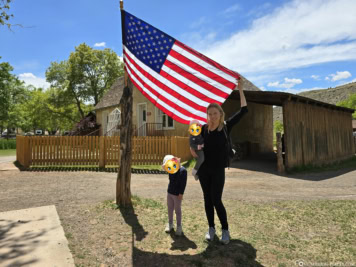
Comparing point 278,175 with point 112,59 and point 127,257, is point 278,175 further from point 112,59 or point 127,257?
point 112,59

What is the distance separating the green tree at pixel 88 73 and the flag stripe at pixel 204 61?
94.3ft

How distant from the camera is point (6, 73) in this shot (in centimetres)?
2928

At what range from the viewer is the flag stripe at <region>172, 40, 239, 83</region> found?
3944 millimetres

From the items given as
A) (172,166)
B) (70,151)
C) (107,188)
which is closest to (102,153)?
(70,151)

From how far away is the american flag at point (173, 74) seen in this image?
13.2ft

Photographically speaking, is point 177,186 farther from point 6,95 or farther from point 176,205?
point 6,95

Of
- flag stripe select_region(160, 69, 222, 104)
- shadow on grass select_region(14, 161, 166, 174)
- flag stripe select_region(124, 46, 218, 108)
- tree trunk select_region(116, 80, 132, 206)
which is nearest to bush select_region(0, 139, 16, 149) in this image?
shadow on grass select_region(14, 161, 166, 174)

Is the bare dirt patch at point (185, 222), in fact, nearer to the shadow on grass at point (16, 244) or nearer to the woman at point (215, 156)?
the shadow on grass at point (16, 244)

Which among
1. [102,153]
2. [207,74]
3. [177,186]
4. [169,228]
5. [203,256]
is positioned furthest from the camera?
[102,153]

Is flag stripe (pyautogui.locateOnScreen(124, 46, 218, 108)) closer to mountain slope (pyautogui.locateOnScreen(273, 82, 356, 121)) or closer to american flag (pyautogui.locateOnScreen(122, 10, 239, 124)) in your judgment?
american flag (pyautogui.locateOnScreen(122, 10, 239, 124))

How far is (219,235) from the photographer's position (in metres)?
3.54

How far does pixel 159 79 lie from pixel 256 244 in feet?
9.59

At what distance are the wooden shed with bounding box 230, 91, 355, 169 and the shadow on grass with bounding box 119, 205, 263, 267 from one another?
8202 mm

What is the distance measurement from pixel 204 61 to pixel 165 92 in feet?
2.70
